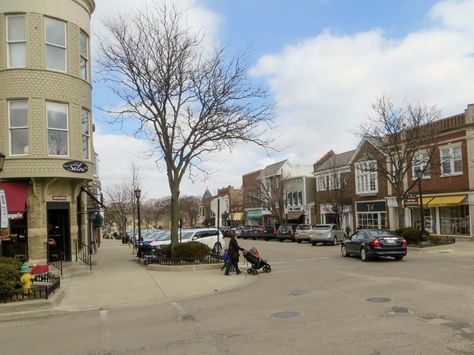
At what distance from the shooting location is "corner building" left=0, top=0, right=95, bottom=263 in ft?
60.1

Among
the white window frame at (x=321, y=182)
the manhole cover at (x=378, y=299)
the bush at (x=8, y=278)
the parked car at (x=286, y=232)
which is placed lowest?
the parked car at (x=286, y=232)

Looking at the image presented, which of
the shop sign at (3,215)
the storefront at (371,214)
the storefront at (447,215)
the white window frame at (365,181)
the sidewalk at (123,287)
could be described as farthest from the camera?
the white window frame at (365,181)

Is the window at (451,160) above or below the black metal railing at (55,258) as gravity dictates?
above

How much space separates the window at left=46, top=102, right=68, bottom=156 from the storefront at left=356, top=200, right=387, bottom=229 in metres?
32.2

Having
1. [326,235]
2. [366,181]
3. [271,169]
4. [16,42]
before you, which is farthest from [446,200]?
[271,169]

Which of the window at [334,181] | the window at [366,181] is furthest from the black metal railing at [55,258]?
the window at [334,181]

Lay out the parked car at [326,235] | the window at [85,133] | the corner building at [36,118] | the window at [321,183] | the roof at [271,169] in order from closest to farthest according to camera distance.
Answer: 1. the corner building at [36,118]
2. the window at [85,133]
3. the parked car at [326,235]
4. the window at [321,183]
5. the roof at [271,169]

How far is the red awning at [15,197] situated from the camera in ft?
→ 57.6

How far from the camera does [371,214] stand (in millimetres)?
46250

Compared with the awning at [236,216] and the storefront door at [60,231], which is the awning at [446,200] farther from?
the awning at [236,216]

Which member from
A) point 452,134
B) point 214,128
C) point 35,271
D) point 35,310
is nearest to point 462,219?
point 452,134

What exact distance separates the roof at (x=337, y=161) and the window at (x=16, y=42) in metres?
37.9

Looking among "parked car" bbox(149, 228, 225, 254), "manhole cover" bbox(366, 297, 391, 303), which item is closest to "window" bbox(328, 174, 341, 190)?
"parked car" bbox(149, 228, 225, 254)

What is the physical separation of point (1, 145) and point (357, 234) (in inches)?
617
